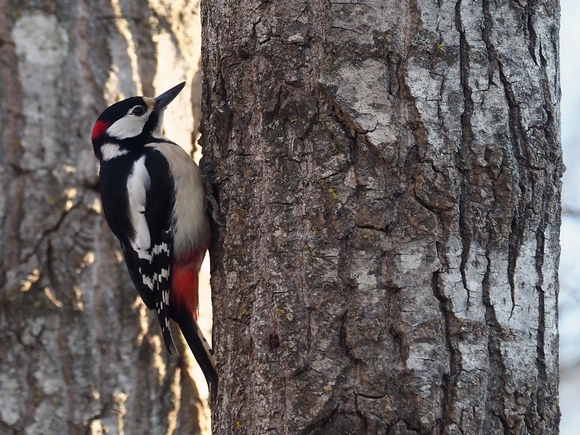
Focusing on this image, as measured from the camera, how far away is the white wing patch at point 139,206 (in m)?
2.83

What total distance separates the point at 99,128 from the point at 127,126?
151 mm

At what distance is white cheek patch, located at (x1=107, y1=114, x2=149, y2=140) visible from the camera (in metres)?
2.96

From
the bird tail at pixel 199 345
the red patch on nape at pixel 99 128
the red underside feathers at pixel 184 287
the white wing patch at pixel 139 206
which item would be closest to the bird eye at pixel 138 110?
the red patch on nape at pixel 99 128

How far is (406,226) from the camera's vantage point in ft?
5.75

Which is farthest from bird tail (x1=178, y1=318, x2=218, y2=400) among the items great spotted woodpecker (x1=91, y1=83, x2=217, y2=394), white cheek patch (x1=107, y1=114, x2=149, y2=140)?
white cheek patch (x1=107, y1=114, x2=149, y2=140)

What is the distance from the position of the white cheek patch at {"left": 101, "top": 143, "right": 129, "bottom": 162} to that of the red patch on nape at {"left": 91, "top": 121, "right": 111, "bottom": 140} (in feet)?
0.21

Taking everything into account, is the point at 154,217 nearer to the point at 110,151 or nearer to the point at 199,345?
the point at 110,151

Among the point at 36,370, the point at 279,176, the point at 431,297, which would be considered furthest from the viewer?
the point at 36,370

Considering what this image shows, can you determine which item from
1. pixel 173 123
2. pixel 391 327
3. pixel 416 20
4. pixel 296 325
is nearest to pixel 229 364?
pixel 296 325

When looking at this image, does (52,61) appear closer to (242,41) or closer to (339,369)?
(242,41)

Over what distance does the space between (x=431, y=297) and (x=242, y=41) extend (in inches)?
33.9

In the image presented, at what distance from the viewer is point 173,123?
3252 mm

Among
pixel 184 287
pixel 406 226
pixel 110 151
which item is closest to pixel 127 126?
pixel 110 151

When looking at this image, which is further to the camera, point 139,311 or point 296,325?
point 139,311
